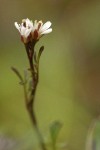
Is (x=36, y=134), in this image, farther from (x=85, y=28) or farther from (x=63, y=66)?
(x=85, y=28)

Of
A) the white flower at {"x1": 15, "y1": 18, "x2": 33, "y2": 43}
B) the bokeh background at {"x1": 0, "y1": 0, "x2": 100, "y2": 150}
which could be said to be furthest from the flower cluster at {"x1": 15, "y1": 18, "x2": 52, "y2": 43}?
the bokeh background at {"x1": 0, "y1": 0, "x2": 100, "y2": 150}

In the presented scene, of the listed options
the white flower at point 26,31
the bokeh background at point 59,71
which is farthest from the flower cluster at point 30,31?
the bokeh background at point 59,71

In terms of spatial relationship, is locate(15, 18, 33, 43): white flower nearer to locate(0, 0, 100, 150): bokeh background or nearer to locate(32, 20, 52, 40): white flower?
locate(32, 20, 52, 40): white flower

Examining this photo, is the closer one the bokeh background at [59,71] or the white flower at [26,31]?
the white flower at [26,31]

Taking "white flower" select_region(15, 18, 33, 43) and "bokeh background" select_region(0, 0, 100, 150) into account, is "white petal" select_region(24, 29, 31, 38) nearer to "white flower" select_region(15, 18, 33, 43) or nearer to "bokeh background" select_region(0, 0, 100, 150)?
"white flower" select_region(15, 18, 33, 43)

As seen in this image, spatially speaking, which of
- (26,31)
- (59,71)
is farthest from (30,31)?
(59,71)

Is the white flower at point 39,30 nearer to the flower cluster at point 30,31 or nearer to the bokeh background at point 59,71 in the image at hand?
the flower cluster at point 30,31

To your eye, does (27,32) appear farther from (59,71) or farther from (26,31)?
(59,71)

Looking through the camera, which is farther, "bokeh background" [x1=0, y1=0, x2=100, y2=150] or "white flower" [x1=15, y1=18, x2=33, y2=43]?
"bokeh background" [x1=0, y1=0, x2=100, y2=150]

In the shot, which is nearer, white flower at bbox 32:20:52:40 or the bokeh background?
white flower at bbox 32:20:52:40

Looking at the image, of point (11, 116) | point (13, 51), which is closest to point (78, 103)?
point (11, 116)
